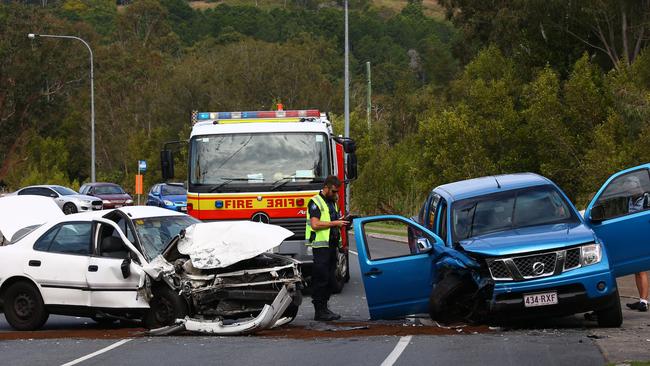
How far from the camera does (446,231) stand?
14.6 metres

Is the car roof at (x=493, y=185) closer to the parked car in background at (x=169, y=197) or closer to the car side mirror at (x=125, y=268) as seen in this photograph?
the car side mirror at (x=125, y=268)

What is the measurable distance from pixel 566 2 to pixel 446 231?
36.5 metres

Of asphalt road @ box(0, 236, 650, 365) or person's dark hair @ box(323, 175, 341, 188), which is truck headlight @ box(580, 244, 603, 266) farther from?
person's dark hair @ box(323, 175, 341, 188)

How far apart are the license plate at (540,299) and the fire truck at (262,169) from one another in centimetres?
551


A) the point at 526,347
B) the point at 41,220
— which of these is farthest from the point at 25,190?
the point at 526,347

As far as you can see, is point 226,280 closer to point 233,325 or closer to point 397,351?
point 233,325

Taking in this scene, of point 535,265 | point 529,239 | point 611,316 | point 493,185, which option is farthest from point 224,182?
point 611,316

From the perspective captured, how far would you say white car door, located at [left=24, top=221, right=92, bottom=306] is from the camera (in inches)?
579

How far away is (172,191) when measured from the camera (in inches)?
1891

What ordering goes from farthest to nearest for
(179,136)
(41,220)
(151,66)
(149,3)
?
1. (149,3)
2. (151,66)
3. (179,136)
4. (41,220)

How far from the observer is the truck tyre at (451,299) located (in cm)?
1356

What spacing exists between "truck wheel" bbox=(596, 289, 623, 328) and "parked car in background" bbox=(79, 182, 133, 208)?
4000 cm

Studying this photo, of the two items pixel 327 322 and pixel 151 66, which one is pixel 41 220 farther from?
pixel 151 66

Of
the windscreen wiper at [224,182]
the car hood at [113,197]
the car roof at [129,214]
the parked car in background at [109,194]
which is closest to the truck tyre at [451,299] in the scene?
the car roof at [129,214]
